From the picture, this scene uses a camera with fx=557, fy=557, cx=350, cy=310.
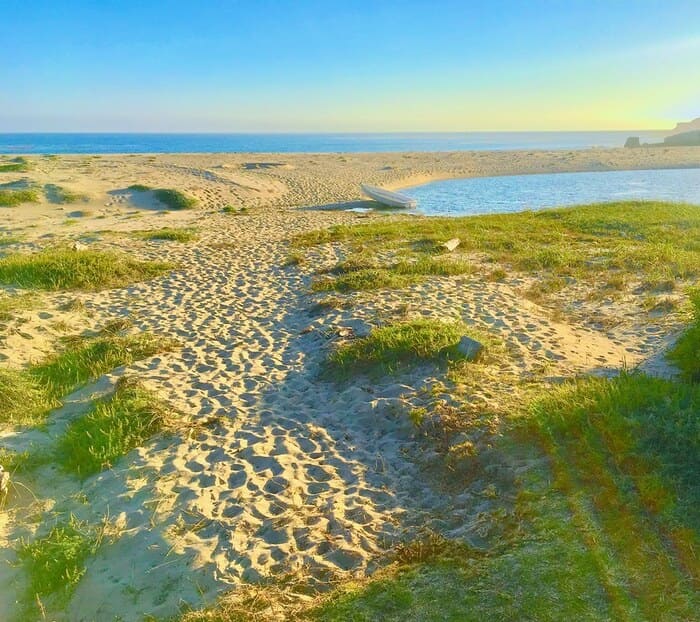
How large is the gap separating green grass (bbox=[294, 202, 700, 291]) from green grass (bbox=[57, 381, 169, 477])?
584cm

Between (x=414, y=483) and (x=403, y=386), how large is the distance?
1874 mm

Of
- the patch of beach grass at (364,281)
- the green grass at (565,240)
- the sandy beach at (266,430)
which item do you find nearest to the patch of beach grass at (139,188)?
the green grass at (565,240)

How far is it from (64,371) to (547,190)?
33.6 m

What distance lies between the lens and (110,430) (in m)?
6.20

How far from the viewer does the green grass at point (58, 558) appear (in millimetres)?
4238

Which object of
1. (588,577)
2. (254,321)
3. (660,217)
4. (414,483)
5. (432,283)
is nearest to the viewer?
(588,577)

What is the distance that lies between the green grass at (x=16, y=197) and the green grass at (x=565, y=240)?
13776mm

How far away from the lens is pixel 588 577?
3.69 metres

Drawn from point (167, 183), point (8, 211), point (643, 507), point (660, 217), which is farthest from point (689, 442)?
point (167, 183)

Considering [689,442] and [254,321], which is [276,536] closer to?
[689,442]

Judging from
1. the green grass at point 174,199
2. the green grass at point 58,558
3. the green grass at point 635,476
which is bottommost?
the green grass at point 58,558

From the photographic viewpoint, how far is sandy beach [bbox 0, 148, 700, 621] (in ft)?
14.5

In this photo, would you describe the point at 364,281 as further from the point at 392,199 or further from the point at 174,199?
the point at 174,199

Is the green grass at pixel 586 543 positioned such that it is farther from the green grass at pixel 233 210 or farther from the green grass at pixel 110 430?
the green grass at pixel 233 210
